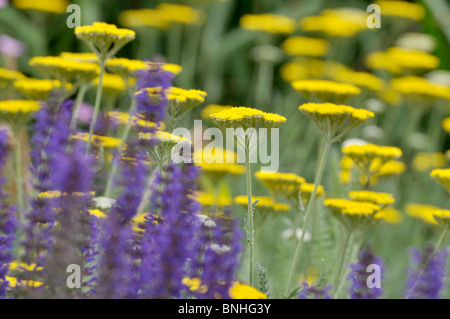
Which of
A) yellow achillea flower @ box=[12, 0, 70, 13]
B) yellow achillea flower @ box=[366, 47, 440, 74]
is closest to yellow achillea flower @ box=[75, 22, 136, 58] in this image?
yellow achillea flower @ box=[366, 47, 440, 74]

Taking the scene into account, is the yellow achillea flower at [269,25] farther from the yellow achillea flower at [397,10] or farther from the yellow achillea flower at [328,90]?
the yellow achillea flower at [328,90]

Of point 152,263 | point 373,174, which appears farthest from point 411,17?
point 152,263

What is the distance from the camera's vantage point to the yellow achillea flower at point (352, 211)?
1.31 meters

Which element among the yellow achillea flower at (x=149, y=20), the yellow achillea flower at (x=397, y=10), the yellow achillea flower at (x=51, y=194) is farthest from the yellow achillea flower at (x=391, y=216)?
the yellow achillea flower at (x=149, y=20)

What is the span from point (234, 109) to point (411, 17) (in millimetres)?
2775

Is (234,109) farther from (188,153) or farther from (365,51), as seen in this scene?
(365,51)

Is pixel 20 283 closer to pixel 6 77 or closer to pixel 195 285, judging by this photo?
pixel 195 285

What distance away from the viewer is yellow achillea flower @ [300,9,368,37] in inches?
133

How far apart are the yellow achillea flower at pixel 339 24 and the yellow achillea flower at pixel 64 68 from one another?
84.6 inches

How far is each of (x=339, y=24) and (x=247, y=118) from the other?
2451mm

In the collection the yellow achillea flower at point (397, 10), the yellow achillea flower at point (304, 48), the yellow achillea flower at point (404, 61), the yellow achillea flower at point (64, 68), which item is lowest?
the yellow achillea flower at point (64, 68)

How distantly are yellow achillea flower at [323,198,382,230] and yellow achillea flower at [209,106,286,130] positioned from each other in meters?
0.31

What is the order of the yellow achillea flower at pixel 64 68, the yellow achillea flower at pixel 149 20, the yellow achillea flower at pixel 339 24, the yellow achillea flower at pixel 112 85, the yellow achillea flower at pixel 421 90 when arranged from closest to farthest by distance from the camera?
1. the yellow achillea flower at pixel 64 68
2. the yellow achillea flower at pixel 112 85
3. the yellow achillea flower at pixel 421 90
4. the yellow achillea flower at pixel 149 20
5. the yellow achillea flower at pixel 339 24

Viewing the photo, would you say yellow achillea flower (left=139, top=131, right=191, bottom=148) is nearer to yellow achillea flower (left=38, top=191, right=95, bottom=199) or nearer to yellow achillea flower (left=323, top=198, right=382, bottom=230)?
yellow achillea flower (left=38, top=191, right=95, bottom=199)
